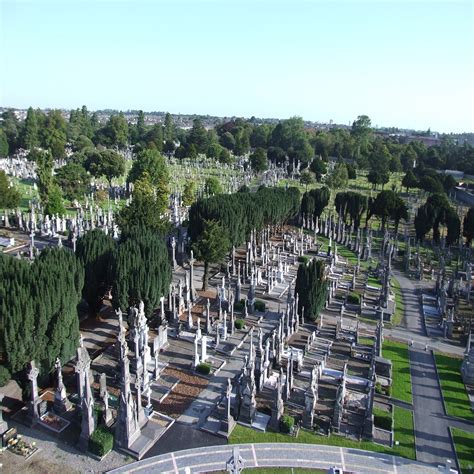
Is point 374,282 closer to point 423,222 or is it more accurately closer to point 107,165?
point 423,222

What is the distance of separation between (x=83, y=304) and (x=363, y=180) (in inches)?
3542

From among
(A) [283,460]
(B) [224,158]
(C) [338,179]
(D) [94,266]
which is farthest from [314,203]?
(A) [283,460]

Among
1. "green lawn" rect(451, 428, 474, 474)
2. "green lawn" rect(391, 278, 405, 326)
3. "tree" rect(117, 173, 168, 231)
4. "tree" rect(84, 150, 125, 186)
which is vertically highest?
"tree" rect(84, 150, 125, 186)

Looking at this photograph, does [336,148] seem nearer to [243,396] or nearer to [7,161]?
[7,161]

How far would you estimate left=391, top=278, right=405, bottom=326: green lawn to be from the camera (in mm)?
36844

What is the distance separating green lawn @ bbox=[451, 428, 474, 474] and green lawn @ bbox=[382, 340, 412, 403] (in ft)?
10.7

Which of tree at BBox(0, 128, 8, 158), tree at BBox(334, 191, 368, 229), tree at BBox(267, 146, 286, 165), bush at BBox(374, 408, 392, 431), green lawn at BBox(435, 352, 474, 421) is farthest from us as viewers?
tree at BBox(267, 146, 286, 165)

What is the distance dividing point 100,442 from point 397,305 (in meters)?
29.8

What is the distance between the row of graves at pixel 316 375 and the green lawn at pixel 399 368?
719 millimetres

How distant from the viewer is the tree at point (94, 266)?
31.6 meters

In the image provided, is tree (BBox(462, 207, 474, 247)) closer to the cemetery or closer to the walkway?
the cemetery

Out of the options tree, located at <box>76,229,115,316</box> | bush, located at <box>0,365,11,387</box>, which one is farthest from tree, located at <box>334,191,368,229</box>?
bush, located at <box>0,365,11,387</box>

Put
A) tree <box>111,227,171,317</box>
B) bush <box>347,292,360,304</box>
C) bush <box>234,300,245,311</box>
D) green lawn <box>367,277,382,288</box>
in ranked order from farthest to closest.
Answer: green lawn <box>367,277,382,288</box> → bush <box>347,292,360,304</box> → bush <box>234,300,245,311</box> → tree <box>111,227,171,317</box>

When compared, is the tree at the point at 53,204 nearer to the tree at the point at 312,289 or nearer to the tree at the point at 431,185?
the tree at the point at 312,289
